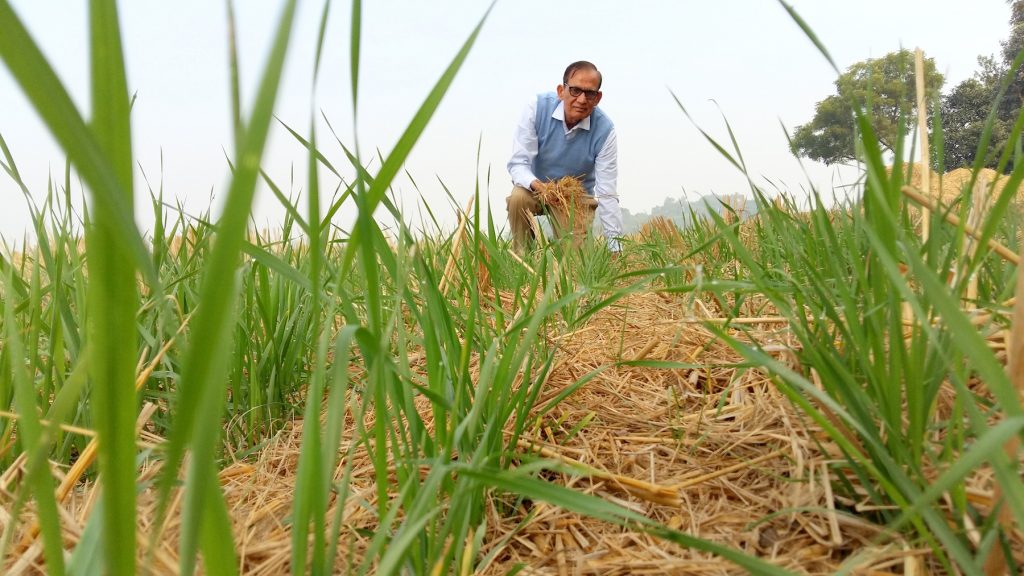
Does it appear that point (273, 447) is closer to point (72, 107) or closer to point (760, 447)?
point (760, 447)

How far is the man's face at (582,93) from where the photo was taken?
4.91m

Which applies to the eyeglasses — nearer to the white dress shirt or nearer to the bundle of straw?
the white dress shirt

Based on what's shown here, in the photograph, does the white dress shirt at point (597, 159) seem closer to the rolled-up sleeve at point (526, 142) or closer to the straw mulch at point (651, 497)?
the rolled-up sleeve at point (526, 142)

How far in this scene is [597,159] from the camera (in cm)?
556

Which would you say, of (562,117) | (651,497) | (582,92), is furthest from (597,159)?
(651,497)

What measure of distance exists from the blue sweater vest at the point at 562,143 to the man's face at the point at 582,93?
278 mm

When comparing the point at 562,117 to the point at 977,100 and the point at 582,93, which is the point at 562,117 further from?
the point at 977,100

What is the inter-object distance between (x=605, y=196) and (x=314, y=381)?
17.0 ft

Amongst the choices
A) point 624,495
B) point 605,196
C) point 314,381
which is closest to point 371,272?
point 314,381

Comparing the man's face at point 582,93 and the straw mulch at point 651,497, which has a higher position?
the man's face at point 582,93

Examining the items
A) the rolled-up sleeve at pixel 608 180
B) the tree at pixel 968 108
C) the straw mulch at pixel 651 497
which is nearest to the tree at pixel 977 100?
the tree at pixel 968 108

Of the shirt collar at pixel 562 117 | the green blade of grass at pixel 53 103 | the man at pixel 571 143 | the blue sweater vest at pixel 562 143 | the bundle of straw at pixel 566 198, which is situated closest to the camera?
the green blade of grass at pixel 53 103

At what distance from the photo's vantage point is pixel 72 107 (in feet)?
0.71

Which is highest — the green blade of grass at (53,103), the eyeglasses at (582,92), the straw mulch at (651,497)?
the eyeglasses at (582,92)
